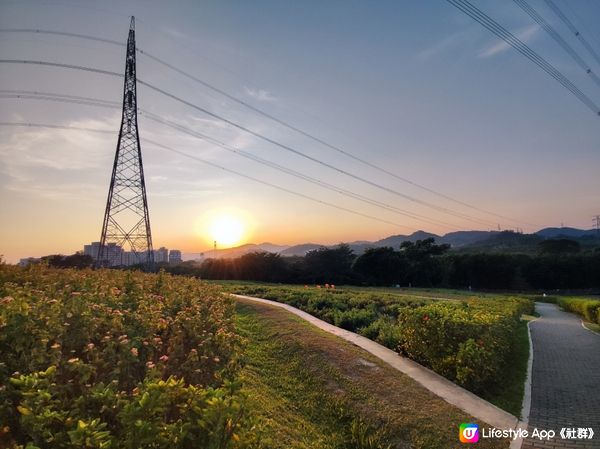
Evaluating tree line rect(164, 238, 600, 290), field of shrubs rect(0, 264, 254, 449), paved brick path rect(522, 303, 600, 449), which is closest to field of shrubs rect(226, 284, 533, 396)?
paved brick path rect(522, 303, 600, 449)

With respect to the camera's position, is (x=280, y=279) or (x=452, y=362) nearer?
(x=452, y=362)

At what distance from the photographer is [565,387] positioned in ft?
29.5

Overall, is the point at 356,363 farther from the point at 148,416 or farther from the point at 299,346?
the point at 148,416

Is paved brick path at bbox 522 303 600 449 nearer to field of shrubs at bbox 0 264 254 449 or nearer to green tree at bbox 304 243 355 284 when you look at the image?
field of shrubs at bbox 0 264 254 449

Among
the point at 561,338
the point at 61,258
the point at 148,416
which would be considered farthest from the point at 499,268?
the point at 148,416

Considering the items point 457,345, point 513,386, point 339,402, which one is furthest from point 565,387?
point 339,402

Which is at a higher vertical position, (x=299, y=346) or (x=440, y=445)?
(x=299, y=346)

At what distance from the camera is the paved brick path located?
6621 mm

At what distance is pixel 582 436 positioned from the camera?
245 inches

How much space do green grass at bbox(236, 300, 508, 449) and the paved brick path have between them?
134 cm

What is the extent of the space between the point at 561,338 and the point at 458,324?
10292 millimetres

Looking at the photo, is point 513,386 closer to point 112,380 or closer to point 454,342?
point 454,342

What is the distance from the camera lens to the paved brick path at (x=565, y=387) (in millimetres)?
6621

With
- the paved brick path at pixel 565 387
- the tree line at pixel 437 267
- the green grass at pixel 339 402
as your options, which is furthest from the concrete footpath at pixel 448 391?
the tree line at pixel 437 267
